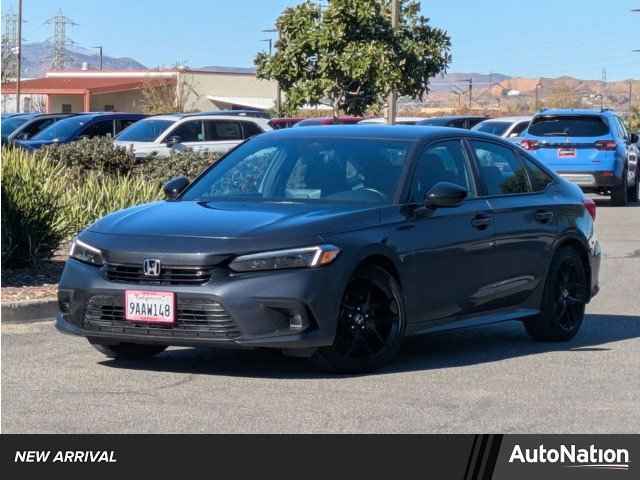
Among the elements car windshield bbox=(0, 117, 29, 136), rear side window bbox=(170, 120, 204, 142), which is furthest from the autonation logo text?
car windshield bbox=(0, 117, 29, 136)

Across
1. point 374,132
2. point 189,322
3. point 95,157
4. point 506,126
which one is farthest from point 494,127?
point 189,322

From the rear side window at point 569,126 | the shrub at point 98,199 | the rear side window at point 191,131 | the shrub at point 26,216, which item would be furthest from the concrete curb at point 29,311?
the rear side window at point 569,126

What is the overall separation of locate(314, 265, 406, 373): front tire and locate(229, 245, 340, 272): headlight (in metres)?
0.35

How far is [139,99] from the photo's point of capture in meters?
84.4

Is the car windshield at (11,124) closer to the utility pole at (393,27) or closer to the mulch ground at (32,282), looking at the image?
the utility pole at (393,27)

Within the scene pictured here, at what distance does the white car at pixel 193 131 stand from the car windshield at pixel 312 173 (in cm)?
1649

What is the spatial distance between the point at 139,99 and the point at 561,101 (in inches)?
1891

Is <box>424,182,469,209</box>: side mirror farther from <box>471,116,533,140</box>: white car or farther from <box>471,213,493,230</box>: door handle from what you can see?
<box>471,116,533,140</box>: white car

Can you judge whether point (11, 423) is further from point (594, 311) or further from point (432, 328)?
point (594, 311)

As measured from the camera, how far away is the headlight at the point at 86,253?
9.09 meters

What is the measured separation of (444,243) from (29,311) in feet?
12.1

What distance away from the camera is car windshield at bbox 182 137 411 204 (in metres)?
9.77

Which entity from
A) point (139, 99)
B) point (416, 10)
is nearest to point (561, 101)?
point (139, 99)

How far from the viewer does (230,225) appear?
8.99 m
